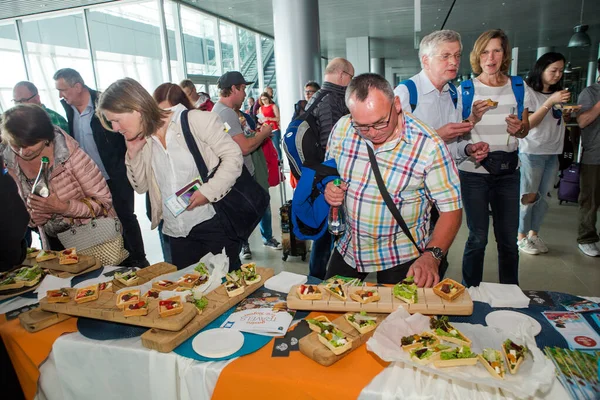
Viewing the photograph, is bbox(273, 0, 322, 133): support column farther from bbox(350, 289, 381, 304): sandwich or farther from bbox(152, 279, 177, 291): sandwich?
bbox(350, 289, 381, 304): sandwich

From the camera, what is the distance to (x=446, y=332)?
114cm

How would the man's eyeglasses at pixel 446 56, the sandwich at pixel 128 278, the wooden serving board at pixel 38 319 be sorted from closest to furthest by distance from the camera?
the wooden serving board at pixel 38 319 → the sandwich at pixel 128 278 → the man's eyeglasses at pixel 446 56

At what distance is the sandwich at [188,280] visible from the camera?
1550 mm

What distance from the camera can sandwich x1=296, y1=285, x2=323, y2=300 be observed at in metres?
1.35

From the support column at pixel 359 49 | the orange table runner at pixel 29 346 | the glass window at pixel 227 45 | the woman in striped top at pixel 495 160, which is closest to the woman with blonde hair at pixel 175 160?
the orange table runner at pixel 29 346

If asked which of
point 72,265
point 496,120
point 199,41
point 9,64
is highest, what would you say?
point 199,41

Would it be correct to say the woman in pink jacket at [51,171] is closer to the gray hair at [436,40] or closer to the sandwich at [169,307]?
the sandwich at [169,307]

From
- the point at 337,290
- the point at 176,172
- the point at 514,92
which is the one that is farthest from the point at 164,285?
the point at 514,92

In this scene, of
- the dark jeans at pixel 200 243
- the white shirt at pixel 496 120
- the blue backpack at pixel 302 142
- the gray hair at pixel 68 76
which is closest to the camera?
the dark jeans at pixel 200 243

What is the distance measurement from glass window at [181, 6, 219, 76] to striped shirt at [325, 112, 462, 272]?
24.0 ft

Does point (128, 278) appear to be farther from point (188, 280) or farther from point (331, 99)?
point (331, 99)

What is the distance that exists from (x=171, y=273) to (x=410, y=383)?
112 cm

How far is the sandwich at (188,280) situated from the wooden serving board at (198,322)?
0.11 m

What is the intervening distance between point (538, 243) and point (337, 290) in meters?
3.15
